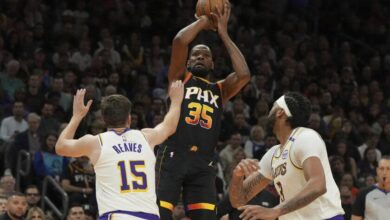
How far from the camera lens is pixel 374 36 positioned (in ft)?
78.4

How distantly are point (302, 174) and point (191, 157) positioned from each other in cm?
188

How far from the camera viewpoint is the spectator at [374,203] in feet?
34.9

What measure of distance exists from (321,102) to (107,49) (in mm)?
4960

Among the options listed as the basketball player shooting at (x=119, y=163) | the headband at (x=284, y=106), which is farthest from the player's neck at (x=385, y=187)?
the basketball player shooting at (x=119, y=163)

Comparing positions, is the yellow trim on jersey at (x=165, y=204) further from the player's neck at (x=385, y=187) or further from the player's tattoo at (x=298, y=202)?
the player's neck at (x=385, y=187)

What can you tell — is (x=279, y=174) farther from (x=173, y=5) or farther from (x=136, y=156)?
(x=173, y=5)

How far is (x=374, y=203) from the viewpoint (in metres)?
10.7

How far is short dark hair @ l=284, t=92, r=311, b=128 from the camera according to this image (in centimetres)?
762

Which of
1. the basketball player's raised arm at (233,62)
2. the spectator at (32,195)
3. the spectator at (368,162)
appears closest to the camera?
the basketball player's raised arm at (233,62)

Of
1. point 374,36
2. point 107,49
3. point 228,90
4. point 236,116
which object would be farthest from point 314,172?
point 374,36

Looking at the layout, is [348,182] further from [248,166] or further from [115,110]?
[115,110]

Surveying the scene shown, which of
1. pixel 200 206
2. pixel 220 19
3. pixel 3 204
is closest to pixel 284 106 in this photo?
pixel 200 206

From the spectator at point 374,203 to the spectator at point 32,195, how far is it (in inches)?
211

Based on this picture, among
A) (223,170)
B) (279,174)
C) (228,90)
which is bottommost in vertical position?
(223,170)
